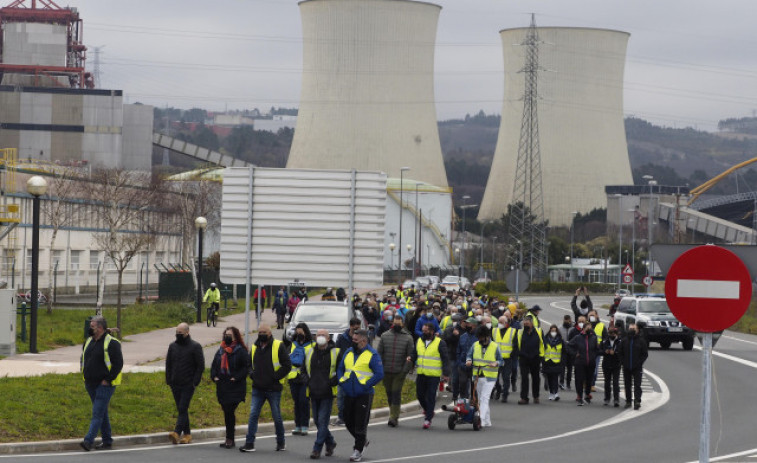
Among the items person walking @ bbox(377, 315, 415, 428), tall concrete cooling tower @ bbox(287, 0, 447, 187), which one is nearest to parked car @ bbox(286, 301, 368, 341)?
person walking @ bbox(377, 315, 415, 428)

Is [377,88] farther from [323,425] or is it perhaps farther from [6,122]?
[323,425]

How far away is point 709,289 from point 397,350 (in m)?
8.68

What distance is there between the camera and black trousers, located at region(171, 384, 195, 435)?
12.5 meters

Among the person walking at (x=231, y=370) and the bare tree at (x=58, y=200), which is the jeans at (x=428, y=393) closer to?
the person walking at (x=231, y=370)

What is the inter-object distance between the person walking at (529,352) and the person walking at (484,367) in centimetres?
235

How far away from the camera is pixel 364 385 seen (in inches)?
476

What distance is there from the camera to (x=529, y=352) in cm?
1781

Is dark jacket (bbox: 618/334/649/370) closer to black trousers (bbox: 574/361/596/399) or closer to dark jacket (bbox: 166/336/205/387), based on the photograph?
black trousers (bbox: 574/361/596/399)

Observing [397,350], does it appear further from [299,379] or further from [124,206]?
[124,206]

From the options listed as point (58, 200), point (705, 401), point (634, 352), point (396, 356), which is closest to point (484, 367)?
point (396, 356)

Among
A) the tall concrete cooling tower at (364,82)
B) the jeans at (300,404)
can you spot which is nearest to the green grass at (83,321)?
the jeans at (300,404)

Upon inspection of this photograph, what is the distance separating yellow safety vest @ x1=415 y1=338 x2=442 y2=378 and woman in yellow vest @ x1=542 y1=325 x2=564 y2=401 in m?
4.00

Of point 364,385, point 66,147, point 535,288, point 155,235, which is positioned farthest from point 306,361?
point 66,147

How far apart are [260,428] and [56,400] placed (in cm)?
242
